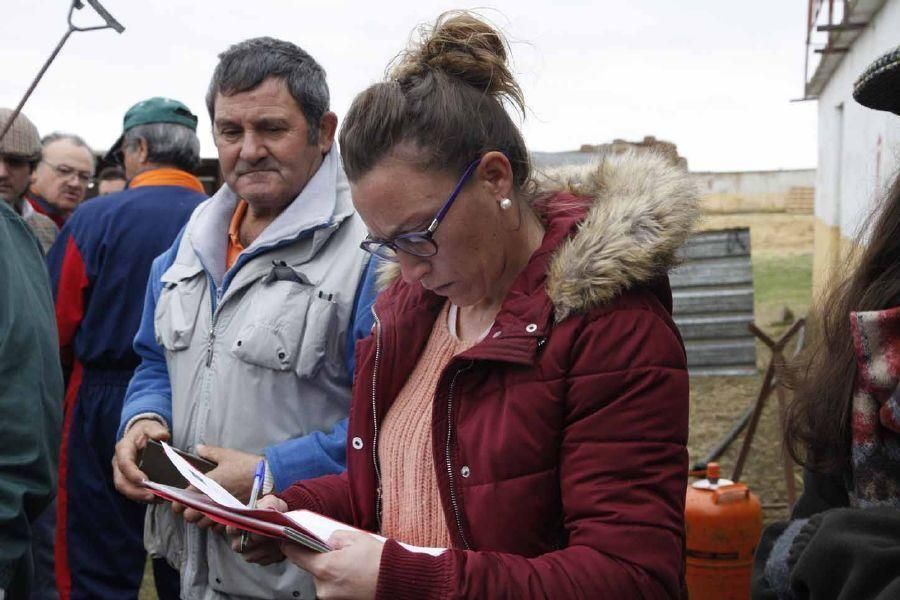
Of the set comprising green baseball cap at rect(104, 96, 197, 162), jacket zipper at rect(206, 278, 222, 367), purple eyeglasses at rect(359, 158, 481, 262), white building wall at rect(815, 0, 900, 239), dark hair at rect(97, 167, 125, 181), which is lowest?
jacket zipper at rect(206, 278, 222, 367)

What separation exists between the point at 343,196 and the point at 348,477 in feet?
3.10

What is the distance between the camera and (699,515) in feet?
12.8

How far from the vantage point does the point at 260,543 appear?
1904 mm

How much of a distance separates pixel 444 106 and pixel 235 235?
1.24 metres

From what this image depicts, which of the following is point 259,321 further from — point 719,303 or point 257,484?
point 719,303

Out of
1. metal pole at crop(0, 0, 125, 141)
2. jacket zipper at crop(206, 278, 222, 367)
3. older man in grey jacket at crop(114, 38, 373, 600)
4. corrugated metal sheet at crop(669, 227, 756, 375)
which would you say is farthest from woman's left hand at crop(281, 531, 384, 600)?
corrugated metal sheet at crop(669, 227, 756, 375)

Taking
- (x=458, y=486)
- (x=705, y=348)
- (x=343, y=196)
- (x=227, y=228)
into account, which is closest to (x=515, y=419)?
(x=458, y=486)

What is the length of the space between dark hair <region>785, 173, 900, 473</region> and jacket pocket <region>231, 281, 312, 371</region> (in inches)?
48.5

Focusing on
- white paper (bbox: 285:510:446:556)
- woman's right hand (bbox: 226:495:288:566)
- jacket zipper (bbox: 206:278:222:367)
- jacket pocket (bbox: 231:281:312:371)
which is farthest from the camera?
jacket zipper (bbox: 206:278:222:367)

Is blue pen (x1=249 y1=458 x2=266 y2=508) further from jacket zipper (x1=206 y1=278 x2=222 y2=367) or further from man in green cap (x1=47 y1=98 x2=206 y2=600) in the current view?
man in green cap (x1=47 y1=98 x2=206 y2=600)

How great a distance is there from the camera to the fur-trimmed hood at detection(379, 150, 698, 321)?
62.2 inches

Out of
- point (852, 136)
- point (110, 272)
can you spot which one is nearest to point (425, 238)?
point (110, 272)

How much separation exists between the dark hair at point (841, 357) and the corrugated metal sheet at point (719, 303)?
8.86 m

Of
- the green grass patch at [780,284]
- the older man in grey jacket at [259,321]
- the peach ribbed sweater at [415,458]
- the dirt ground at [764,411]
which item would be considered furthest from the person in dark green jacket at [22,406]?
the green grass patch at [780,284]
